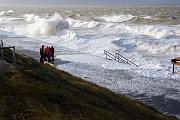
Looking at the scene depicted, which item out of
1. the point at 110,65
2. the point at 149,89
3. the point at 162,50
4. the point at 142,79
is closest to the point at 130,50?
the point at 162,50

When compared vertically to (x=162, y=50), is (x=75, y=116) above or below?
above

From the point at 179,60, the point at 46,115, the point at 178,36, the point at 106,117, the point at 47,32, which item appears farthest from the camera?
the point at 47,32

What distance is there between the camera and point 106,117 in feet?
27.5

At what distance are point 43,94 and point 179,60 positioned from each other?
21043 mm

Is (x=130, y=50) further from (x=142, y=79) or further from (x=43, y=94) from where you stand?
(x=43, y=94)

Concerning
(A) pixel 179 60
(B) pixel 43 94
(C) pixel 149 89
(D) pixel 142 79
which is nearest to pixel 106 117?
(B) pixel 43 94

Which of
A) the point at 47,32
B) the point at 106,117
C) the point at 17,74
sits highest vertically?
the point at 17,74

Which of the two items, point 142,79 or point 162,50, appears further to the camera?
point 162,50

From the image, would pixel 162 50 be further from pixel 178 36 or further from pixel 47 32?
pixel 47 32

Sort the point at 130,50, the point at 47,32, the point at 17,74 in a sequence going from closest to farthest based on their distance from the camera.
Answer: the point at 17,74 < the point at 130,50 < the point at 47,32

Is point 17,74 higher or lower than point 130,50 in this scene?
higher

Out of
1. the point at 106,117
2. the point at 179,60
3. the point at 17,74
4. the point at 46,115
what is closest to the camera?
the point at 46,115

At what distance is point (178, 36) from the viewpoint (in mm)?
61688

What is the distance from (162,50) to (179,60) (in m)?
19.2
